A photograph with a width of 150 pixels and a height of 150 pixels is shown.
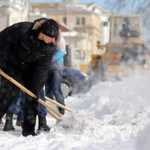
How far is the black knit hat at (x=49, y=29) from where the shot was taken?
5.57 metres

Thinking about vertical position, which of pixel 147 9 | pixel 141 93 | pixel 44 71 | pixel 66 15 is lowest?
pixel 141 93

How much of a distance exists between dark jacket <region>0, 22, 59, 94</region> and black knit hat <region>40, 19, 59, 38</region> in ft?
0.41

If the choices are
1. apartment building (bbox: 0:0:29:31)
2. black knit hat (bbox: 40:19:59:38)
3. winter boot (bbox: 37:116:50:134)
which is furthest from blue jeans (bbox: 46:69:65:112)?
apartment building (bbox: 0:0:29:31)

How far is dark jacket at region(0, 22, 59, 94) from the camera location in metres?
5.76

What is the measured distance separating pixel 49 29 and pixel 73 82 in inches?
333

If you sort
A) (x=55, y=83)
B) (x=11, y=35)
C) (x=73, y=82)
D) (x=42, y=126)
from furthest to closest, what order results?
(x=73, y=82) → (x=55, y=83) → (x=42, y=126) → (x=11, y=35)

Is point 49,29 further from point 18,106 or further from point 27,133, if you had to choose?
point 18,106

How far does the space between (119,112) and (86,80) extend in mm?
6225

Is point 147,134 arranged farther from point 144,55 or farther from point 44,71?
point 144,55

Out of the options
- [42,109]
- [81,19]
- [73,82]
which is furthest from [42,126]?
[81,19]

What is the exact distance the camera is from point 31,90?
615cm

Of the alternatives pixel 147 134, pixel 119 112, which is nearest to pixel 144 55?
pixel 119 112

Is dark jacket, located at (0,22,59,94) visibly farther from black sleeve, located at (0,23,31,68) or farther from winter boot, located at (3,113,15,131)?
winter boot, located at (3,113,15,131)

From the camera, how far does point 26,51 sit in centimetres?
585
